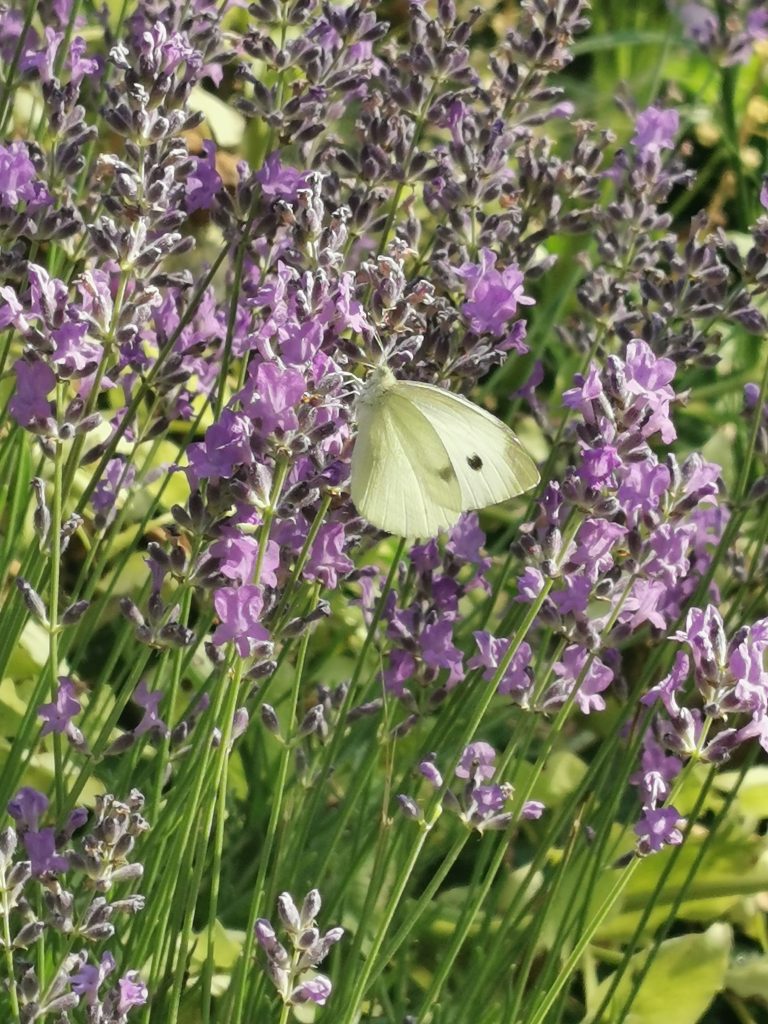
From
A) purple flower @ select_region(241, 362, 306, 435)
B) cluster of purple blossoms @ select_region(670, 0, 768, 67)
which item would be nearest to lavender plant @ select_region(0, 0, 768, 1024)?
purple flower @ select_region(241, 362, 306, 435)

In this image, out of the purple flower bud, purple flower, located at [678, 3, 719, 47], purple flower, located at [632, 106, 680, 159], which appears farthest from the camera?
purple flower, located at [678, 3, 719, 47]

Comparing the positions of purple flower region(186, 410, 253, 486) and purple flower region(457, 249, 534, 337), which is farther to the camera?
purple flower region(457, 249, 534, 337)

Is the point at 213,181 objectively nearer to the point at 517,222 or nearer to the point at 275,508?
the point at 517,222

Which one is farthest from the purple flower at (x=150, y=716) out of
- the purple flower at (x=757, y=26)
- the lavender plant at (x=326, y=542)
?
the purple flower at (x=757, y=26)

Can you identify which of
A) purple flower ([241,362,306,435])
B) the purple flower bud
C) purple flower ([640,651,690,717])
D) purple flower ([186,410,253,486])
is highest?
purple flower ([241,362,306,435])

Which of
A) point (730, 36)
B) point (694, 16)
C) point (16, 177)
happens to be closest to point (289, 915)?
point (16, 177)

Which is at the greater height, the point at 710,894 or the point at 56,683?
the point at 56,683

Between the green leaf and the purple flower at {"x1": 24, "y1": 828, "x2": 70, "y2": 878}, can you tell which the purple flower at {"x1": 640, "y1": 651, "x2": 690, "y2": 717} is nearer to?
the purple flower at {"x1": 24, "y1": 828, "x2": 70, "y2": 878}

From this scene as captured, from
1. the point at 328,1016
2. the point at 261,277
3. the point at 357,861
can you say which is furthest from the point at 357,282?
the point at 328,1016
